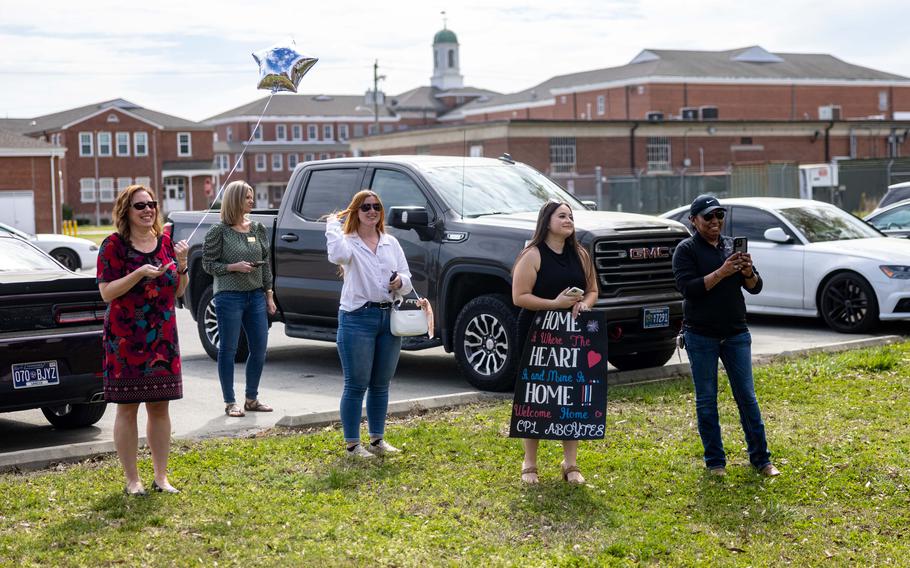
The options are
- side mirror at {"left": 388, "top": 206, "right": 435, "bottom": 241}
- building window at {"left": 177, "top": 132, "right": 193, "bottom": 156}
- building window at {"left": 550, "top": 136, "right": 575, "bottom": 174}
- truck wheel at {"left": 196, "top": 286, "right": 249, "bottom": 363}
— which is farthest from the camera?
building window at {"left": 177, "top": 132, "right": 193, "bottom": 156}

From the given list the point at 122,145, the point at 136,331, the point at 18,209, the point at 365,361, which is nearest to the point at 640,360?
the point at 365,361

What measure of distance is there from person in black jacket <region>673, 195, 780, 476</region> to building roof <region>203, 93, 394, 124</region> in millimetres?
106802

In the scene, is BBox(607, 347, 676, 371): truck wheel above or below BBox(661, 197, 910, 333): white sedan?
below

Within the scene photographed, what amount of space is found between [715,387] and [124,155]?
271 ft

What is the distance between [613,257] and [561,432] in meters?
3.46

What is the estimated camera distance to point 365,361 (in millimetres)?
7801

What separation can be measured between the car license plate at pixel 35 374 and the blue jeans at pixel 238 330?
5.53 feet

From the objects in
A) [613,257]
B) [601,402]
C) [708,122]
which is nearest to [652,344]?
[613,257]

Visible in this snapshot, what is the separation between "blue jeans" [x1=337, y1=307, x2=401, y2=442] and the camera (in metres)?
7.77

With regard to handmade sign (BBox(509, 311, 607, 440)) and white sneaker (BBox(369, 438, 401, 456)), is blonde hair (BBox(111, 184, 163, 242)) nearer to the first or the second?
white sneaker (BBox(369, 438, 401, 456))

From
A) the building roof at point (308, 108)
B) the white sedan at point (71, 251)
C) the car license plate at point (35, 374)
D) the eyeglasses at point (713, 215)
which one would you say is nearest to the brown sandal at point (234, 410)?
the car license plate at point (35, 374)

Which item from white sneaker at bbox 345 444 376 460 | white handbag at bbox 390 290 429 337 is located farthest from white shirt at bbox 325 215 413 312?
white sneaker at bbox 345 444 376 460

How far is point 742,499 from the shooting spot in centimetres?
675

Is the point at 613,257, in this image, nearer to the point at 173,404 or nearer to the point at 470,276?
the point at 470,276
